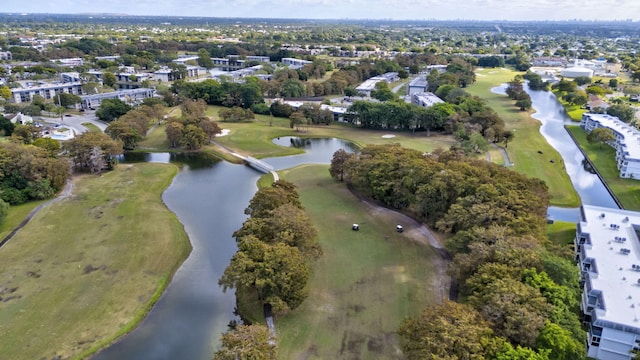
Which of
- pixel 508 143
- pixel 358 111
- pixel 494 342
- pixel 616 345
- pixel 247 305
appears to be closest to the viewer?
pixel 494 342

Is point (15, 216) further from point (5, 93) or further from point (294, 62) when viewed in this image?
point (294, 62)

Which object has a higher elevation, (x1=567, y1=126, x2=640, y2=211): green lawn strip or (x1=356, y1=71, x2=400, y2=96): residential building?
(x1=356, y1=71, x2=400, y2=96): residential building

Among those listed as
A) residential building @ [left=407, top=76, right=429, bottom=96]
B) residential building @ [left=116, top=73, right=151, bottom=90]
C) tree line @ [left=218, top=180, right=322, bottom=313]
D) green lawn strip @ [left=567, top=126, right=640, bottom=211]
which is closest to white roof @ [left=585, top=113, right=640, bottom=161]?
green lawn strip @ [left=567, top=126, right=640, bottom=211]

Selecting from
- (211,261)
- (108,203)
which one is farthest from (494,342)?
(108,203)

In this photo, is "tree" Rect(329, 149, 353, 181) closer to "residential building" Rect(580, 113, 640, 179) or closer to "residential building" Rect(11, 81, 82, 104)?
"residential building" Rect(580, 113, 640, 179)

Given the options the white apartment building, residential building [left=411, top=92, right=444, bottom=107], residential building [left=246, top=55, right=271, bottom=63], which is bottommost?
residential building [left=411, top=92, right=444, bottom=107]

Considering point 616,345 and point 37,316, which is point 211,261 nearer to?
point 37,316
